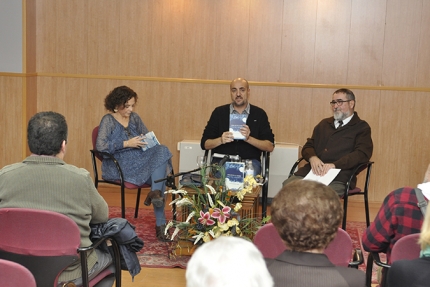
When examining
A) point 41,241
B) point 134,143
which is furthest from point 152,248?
point 41,241

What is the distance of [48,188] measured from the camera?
314 centimetres

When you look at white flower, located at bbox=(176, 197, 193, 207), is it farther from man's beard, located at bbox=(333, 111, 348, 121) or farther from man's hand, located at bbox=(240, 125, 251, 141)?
man's beard, located at bbox=(333, 111, 348, 121)

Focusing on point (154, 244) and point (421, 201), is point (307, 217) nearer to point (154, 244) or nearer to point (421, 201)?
point (421, 201)

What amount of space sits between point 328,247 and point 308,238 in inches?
36.3

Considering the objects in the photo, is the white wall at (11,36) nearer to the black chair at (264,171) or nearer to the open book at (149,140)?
the open book at (149,140)

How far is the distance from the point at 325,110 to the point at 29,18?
11.5 ft

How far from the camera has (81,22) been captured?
7336mm

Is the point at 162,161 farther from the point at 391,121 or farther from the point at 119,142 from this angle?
the point at 391,121

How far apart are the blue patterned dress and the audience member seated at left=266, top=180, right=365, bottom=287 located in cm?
373

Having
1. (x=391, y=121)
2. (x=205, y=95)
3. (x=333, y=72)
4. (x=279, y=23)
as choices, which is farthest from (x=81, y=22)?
(x=391, y=121)

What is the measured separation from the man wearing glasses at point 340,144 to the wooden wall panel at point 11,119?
3330 mm

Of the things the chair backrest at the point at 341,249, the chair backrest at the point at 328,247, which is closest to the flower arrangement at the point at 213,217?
the chair backrest at the point at 328,247

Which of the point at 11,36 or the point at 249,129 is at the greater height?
the point at 11,36

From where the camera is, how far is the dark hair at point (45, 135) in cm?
328
